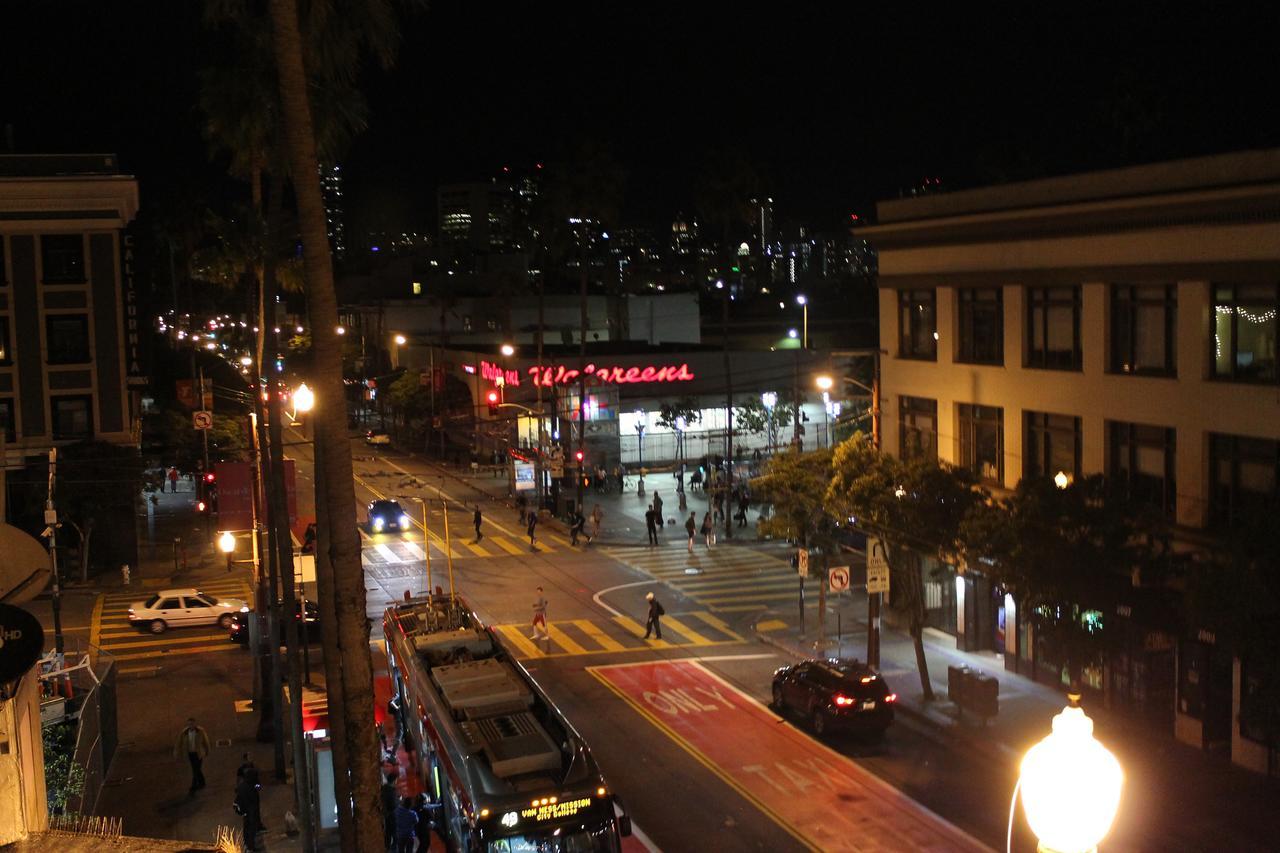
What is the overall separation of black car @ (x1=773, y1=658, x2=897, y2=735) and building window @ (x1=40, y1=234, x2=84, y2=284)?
36.0 m

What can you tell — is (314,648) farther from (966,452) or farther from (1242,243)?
(1242,243)

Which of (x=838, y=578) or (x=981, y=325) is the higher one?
(x=981, y=325)

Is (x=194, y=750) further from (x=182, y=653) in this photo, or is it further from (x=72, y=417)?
(x=72, y=417)

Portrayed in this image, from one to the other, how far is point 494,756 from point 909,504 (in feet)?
54.3

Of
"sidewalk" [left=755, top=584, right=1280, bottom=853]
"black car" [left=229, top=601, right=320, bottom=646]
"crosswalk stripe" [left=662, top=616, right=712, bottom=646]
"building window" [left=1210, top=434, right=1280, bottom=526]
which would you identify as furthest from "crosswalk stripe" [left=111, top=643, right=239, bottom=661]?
"building window" [left=1210, top=434, right=1280, bottom=526]

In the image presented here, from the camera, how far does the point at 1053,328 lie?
3306 cm

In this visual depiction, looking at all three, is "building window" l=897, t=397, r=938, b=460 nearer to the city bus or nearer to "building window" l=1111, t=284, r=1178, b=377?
"building window" l=1111, t=284, r=1178, b=377

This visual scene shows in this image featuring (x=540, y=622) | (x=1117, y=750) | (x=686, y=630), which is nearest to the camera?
(x=1117, y=750)

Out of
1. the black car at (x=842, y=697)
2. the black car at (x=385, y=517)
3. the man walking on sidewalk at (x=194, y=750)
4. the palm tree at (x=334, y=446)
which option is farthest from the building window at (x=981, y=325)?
the black car at (x=385, y=517)

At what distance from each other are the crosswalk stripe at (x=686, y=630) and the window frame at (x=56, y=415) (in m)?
25.7

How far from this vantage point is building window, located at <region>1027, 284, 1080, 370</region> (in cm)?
3225

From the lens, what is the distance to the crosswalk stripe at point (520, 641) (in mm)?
37156

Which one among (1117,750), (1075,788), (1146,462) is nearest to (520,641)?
(1117,750)

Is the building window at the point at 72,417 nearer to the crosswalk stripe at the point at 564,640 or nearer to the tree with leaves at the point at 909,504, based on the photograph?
the crosswalk stripe at the point at 564,640
